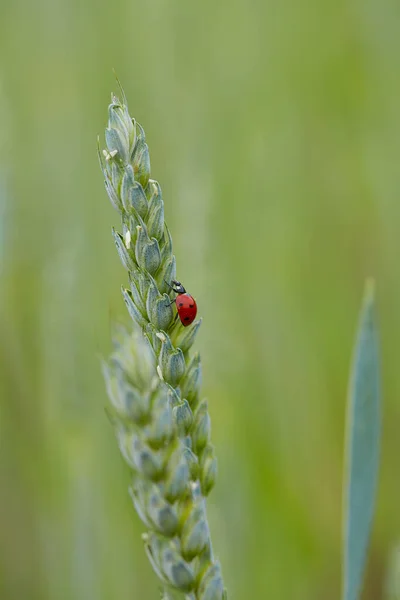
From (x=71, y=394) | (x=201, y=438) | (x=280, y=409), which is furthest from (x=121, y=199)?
(x=280, y=409)

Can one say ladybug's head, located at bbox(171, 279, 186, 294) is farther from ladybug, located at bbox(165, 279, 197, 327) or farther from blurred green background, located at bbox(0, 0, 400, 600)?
blurred green background, located at bbox(0, 0, 400, 600)

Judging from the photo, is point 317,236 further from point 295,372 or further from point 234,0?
point 234,0

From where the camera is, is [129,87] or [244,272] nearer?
[244,272]

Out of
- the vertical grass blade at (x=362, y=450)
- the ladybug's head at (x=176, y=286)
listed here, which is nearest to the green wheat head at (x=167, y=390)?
the ladybug's head at (x=176, y=286)

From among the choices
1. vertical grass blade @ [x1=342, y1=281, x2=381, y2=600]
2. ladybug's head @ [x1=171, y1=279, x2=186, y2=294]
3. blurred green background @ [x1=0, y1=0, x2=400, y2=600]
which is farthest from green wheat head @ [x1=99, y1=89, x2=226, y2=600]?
blurred green background @ [x1=0, y1=0, x2=400, y2=600]

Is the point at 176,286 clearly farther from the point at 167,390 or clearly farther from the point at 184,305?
the point at 167,390

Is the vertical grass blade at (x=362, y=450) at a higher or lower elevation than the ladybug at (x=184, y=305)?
lower

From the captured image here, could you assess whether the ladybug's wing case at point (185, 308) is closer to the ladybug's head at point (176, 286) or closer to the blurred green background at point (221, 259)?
the ladybug's head at point (176, 286)
